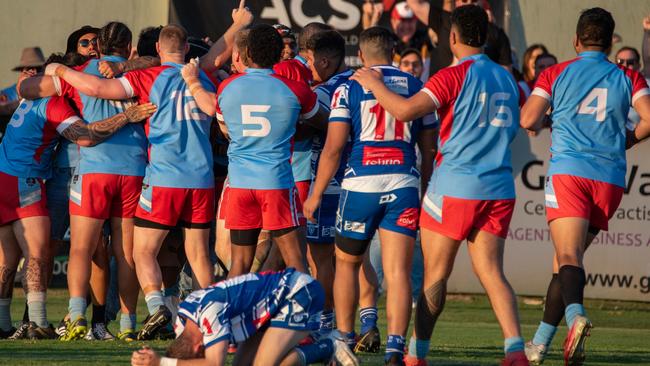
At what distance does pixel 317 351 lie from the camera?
7691 mm

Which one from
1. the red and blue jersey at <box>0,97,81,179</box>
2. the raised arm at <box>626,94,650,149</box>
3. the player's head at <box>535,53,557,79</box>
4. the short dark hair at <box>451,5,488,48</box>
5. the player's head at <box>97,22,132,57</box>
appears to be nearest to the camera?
the short dark hair at <box>451,5,488,48</box>

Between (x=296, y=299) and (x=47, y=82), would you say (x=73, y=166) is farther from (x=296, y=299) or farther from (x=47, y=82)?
(x=296, y=299)

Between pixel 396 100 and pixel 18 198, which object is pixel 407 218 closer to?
pixel 396 100

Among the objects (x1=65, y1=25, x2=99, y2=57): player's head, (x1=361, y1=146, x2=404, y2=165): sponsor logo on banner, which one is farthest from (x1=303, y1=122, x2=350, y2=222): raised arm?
(x1=65, y1=25, x2=99, y2=57): player's head

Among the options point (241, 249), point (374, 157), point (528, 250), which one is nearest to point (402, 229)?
point (374, 157)

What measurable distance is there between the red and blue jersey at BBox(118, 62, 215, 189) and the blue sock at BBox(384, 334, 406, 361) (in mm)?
2194

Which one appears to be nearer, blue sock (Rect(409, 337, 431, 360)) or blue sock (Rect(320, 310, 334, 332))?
blue sock (Rect(409, 337, 431, 360))

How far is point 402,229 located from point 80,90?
9.04 feet

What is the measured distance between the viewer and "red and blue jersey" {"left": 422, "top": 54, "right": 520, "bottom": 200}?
8.16 metres

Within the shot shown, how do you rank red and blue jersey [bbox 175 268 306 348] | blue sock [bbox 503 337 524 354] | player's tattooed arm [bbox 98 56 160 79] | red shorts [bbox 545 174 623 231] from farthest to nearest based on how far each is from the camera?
player's tattooed arm [bbox 98 56 160 79] < red shorts [bbox 545 174 623 231] < blue sock [bbox 503 337 524 354] < red and blue jersey [bbox 175 268 306 348]

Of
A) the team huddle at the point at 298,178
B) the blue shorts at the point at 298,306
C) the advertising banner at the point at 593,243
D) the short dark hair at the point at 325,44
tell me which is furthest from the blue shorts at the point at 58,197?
the advertising banner at the point at 593,243

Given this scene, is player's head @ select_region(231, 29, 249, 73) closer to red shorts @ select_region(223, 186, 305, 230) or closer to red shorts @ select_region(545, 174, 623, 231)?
red shorts @ select_region(223, 186, 305, 230)

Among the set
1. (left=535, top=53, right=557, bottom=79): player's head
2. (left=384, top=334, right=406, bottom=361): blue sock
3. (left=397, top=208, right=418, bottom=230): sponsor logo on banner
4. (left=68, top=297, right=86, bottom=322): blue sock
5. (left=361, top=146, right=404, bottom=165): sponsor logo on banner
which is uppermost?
(left=361, top=146, right=404, bottom=165): sponsor logo on banner

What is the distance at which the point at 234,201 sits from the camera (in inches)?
363
